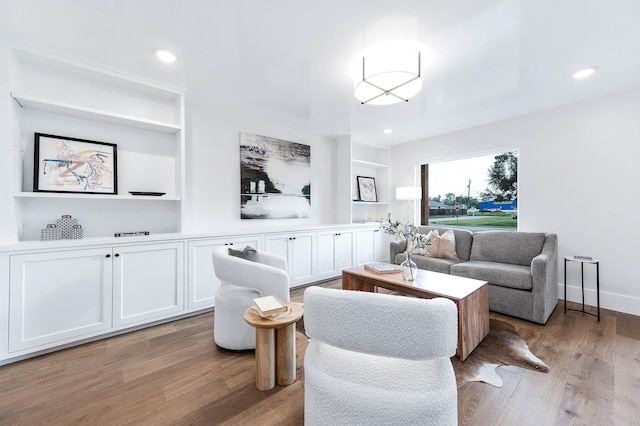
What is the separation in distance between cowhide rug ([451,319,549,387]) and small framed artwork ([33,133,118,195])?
11.2ft

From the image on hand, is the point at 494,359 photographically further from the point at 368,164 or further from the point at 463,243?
the point at 368,164

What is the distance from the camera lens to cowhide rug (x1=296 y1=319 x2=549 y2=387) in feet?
5.86

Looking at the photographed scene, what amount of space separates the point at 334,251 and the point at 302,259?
2.08 ft

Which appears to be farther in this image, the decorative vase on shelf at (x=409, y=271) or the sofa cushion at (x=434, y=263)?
the sofa cushion at (x=434, y=263)

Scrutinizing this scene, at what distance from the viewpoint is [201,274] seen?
2799 mm

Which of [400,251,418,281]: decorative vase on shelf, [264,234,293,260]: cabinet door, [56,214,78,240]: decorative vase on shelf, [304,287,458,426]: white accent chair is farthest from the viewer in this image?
[264,234,293,260]: cabinet door

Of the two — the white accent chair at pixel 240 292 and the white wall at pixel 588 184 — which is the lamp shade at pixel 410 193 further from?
the white accent chair at pixel 240 292

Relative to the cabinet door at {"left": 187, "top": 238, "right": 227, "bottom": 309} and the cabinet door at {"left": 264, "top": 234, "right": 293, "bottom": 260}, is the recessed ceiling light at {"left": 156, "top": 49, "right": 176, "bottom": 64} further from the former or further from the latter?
the cabinet door at {"left": 264, "top": 234, "right": 293, "bottom": 260}

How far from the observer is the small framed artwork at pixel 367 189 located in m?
4.96

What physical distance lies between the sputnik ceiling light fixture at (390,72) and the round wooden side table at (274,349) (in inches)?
73.0

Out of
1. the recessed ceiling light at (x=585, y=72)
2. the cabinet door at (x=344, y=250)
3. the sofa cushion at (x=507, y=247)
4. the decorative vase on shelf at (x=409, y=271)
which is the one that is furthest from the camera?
the cabinet door at (x=344, y=250)

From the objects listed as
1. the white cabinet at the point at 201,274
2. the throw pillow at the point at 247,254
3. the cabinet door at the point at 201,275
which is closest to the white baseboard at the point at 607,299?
the throw pillow at the point at 247,254

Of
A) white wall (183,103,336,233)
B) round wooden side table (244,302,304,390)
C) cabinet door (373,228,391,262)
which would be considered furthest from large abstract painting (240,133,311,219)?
round wooden side table (244,302,304,390)

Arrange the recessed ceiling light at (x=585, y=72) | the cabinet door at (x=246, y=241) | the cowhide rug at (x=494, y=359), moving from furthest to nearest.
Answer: the cabinet door at (x=246, y=241) → the recessed ceiling light at (x=585, y=72) → the cowhide rug at (x=494, y=359)
